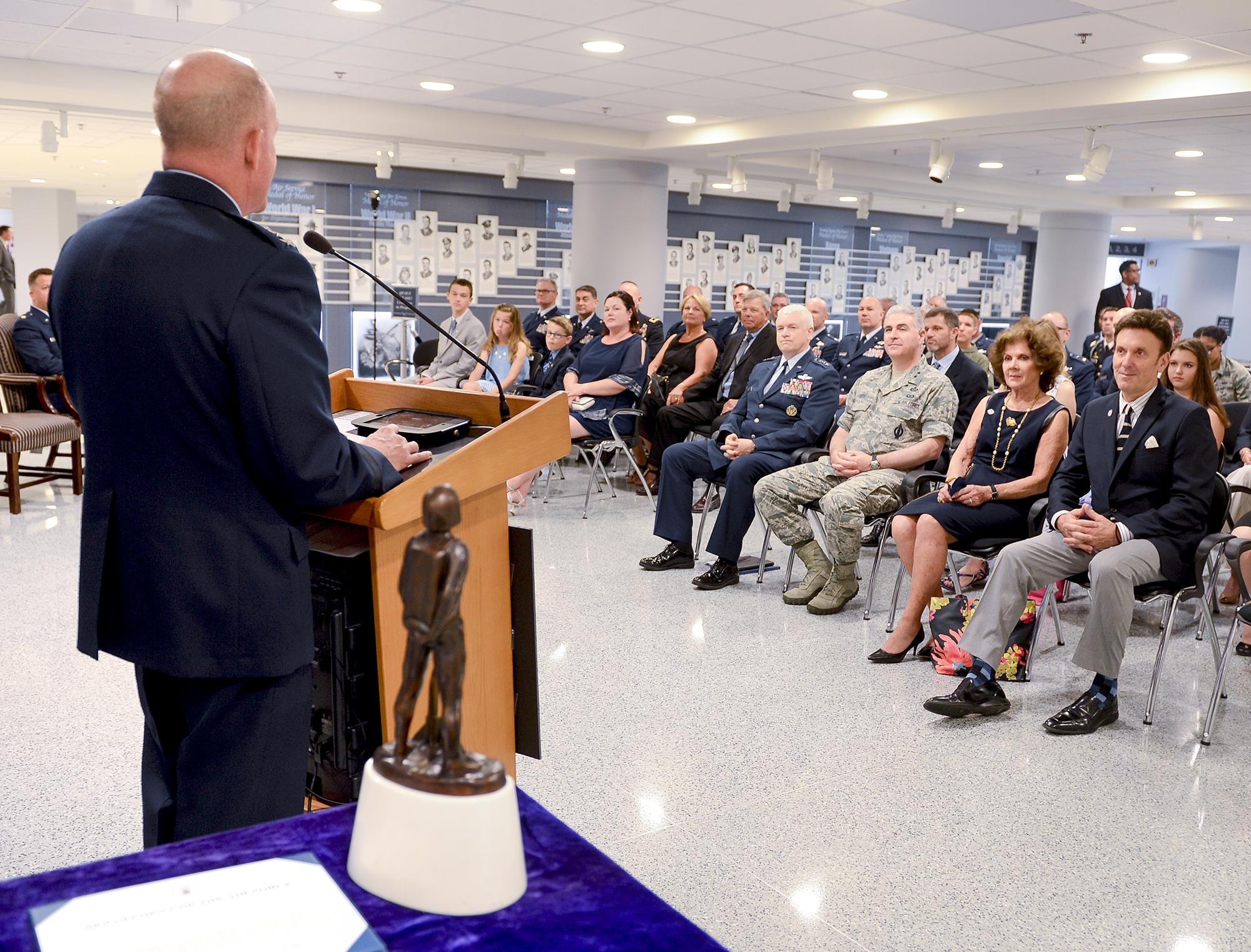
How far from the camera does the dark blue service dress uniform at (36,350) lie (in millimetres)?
7082

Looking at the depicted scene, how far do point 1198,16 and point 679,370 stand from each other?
12.0 ft

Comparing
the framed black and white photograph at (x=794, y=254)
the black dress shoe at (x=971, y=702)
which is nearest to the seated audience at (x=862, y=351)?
the black dress shoe at (x=971, y=702)

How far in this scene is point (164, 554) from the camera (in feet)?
5.13

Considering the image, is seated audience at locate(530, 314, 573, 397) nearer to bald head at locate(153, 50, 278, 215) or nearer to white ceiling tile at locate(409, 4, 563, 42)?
white ceiling tile at locate(409, 4, 563, 42)

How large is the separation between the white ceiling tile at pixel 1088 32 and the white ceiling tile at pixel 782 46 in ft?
3.21

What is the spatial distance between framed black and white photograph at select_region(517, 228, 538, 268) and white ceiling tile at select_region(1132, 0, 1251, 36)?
9955 millimetres

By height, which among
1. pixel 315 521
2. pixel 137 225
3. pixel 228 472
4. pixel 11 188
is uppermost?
pixel 11 188

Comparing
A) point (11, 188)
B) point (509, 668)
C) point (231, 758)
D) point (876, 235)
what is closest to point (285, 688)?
point (231, 758)

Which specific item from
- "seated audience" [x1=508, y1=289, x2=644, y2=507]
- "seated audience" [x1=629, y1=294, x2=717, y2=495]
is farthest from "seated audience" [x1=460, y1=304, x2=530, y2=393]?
"seated audience" [x1=629, y1=294, x2=717, y2=495]

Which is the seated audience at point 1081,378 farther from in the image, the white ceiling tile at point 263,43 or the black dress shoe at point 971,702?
the white ceiling tile at point 263,43

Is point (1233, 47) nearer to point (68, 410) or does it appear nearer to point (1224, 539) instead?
point (1224, 539)

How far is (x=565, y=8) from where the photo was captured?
5773 mm

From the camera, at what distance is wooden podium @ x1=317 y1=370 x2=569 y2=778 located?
1947mm

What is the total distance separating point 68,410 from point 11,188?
1462 centimetres
